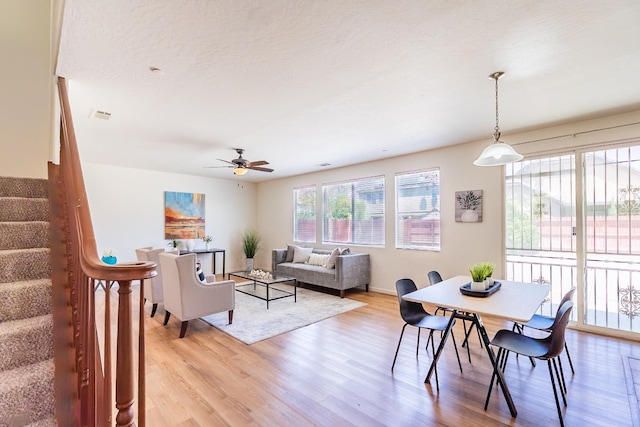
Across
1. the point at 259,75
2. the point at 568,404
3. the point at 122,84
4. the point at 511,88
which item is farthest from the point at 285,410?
the point at 511,88

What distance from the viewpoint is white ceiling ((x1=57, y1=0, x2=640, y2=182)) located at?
1.76m

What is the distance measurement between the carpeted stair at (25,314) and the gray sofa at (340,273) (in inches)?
156

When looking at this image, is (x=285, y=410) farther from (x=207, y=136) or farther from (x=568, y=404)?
(x=207, y=136)

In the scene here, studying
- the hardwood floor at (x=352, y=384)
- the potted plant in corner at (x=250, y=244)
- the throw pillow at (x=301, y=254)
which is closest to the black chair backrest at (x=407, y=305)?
the hardwood floor at (x=352, y=384)

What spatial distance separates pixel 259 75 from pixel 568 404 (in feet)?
11.2

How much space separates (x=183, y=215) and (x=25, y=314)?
557 centimetres

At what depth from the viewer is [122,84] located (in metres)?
2.59

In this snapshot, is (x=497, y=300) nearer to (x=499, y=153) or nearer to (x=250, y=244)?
(x=499, y=153)

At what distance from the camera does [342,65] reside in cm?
232

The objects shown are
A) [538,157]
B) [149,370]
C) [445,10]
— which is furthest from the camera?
[538,157]

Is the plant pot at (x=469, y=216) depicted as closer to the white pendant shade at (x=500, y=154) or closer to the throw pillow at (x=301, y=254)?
the white pendant shade at (x=500, y=154)

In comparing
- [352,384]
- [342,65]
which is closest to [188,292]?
[352,384]

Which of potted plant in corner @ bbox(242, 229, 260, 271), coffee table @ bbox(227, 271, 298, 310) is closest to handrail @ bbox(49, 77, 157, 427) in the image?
coffee table @ bbox(227, 271, 298, 310)

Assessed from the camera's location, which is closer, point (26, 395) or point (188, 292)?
point (26, 395)
